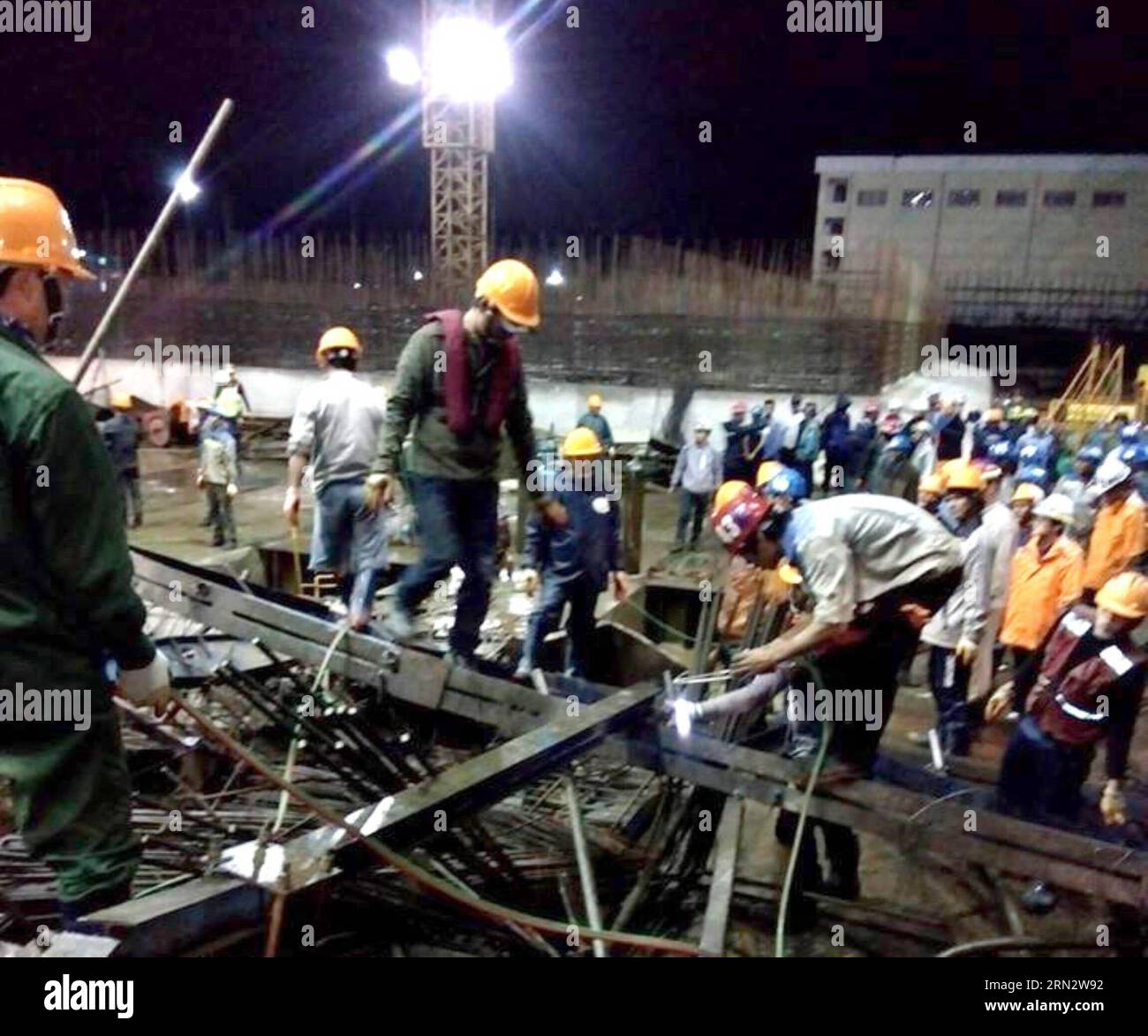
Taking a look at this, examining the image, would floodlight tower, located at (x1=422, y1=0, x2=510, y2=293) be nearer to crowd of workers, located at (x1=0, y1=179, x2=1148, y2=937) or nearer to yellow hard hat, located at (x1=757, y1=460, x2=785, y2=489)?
crowd of workers, located at (x1=0, y1=179, x2=1148, y2=937)

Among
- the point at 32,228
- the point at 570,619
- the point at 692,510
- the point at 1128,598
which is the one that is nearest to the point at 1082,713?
the point at 1128,598

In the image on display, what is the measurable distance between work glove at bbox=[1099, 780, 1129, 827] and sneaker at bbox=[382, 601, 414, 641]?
316cm

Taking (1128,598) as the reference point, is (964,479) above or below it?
above

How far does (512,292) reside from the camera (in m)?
3.98

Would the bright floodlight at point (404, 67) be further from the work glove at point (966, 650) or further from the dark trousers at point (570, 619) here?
the work glove at point (966, 650)

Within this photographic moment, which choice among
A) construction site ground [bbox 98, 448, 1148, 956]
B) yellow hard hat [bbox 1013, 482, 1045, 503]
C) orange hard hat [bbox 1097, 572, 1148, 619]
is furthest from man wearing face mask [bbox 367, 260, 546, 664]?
yellow hard hat [bbox 1013, 482, 1045, 503]

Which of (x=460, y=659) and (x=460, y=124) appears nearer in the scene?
(x=460, y=659)

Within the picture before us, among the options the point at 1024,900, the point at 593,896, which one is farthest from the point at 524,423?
the point at 1024,900

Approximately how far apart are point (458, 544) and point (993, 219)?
32.7 m

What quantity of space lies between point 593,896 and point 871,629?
151cm

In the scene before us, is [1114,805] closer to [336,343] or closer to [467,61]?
[336,343]

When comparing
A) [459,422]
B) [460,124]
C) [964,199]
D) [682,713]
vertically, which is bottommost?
[682,713]

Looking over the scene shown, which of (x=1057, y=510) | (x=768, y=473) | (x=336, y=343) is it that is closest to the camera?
(x=768, y=473)

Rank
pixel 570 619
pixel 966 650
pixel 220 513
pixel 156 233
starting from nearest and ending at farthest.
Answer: pixel 156 233
pixel 966 650
pixel 570 619
pixel 220 513
